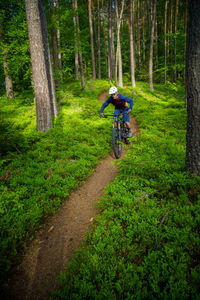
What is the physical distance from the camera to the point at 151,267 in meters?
2.40

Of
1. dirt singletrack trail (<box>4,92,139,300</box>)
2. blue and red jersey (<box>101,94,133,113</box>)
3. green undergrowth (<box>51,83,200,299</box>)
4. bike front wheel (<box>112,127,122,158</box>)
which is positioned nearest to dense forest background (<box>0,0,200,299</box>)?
green undergrowth (<box>51,83,200,299</box>)

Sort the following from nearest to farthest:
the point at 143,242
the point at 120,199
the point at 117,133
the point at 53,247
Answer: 1. the point at 143,242
2. the point at 53,247
3. the point at 120,199
4. the point at 117,133

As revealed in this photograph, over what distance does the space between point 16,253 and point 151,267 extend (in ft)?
8.16

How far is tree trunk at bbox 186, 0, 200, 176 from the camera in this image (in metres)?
3.28

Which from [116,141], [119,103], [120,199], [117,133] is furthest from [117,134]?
[120,199]

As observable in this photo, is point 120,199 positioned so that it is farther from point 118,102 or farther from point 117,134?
point 118,102

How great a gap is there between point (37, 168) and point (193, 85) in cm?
532

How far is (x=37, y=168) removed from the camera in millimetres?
5426

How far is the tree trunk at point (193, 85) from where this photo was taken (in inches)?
129

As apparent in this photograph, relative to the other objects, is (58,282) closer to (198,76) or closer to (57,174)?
(57,174)

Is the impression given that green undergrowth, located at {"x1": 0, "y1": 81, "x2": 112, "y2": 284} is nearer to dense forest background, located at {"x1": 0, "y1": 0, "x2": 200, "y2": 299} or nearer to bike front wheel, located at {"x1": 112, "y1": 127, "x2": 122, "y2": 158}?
dense forest background, located at {"x1": 0, "y1": 0, "x2": 200, "y2": 299}

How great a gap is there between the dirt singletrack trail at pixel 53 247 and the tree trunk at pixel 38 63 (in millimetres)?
4883

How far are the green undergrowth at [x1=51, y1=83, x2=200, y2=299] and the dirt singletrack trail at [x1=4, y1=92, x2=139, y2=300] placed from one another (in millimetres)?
301

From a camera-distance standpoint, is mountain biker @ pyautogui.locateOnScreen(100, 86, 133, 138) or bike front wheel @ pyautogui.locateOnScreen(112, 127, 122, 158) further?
mountain biker @ pyautogui.locateOnScreen(100, 86, 133, 138)
